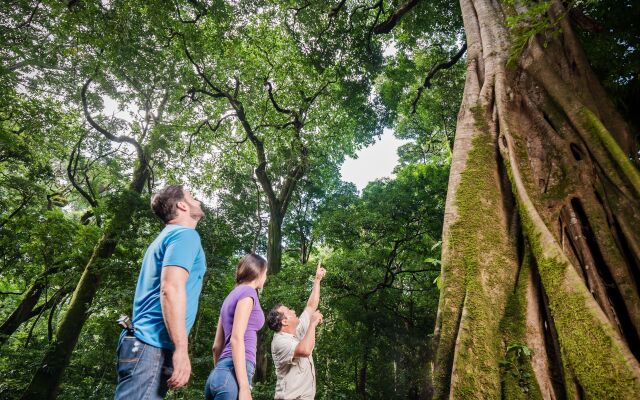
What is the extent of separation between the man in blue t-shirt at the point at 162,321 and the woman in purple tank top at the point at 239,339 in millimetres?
366

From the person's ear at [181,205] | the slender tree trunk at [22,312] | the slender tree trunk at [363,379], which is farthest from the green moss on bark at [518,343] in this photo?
the slender tree trunk at [22,312]

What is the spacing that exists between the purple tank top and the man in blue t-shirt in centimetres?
42

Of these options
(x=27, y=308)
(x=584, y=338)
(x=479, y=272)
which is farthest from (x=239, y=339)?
(x=27, y=308)

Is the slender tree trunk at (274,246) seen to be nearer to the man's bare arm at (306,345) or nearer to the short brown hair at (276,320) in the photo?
the short brown hair at (276,320)

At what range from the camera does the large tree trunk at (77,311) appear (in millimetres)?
8047

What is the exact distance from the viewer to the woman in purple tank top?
199 centimetres

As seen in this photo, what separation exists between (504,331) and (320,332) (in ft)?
43.6

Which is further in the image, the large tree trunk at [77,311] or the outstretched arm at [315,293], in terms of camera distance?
the large tree trunk at [77,311]

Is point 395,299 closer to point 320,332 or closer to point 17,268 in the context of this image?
point 320,332

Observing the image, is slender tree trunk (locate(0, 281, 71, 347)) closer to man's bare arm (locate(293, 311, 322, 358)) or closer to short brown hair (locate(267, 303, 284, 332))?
short brown hair (locate(267, 303, 284, 332))

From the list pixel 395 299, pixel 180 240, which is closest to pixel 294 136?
pixel 395 299

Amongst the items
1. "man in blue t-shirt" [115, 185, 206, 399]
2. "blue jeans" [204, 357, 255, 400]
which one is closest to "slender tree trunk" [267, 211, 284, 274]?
"blue jeans" [204, 357, 255, 400]

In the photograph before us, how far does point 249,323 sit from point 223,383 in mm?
411

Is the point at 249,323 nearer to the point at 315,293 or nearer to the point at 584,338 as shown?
the point at 315,293
